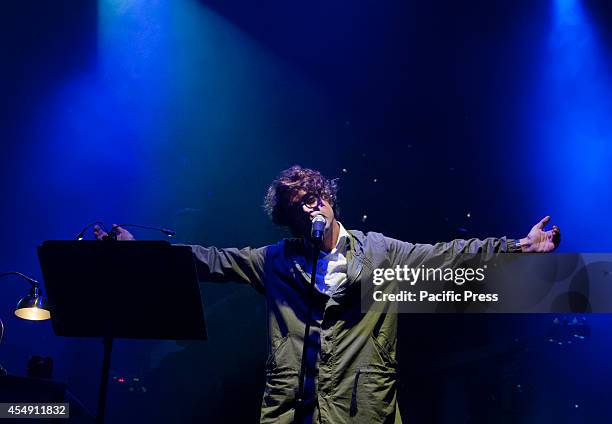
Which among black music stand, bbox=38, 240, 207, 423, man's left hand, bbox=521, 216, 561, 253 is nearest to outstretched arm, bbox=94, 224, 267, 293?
black music stand, bbox=38, 240, 207, 423

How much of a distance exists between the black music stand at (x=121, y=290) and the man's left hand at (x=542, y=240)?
1542mm

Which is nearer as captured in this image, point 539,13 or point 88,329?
point 88,329

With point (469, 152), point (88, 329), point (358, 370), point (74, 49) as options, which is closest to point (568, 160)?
point (469, 152)

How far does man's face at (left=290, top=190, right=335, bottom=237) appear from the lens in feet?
10.1

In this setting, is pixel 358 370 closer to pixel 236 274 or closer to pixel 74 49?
pixel 236 274

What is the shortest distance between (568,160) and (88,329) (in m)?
3.74

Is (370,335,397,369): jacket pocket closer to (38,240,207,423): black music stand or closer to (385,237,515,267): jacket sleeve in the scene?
(385,237,515,267): jacket sleeve

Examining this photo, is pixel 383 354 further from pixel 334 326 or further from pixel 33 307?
pixel 33 307

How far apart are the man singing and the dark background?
4.43 feet

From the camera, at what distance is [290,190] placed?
3.21 m

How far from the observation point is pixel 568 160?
4.41 meters

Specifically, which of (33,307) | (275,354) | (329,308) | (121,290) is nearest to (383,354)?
(329,308)

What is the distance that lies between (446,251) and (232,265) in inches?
44.5

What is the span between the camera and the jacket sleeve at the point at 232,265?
9.65ft
